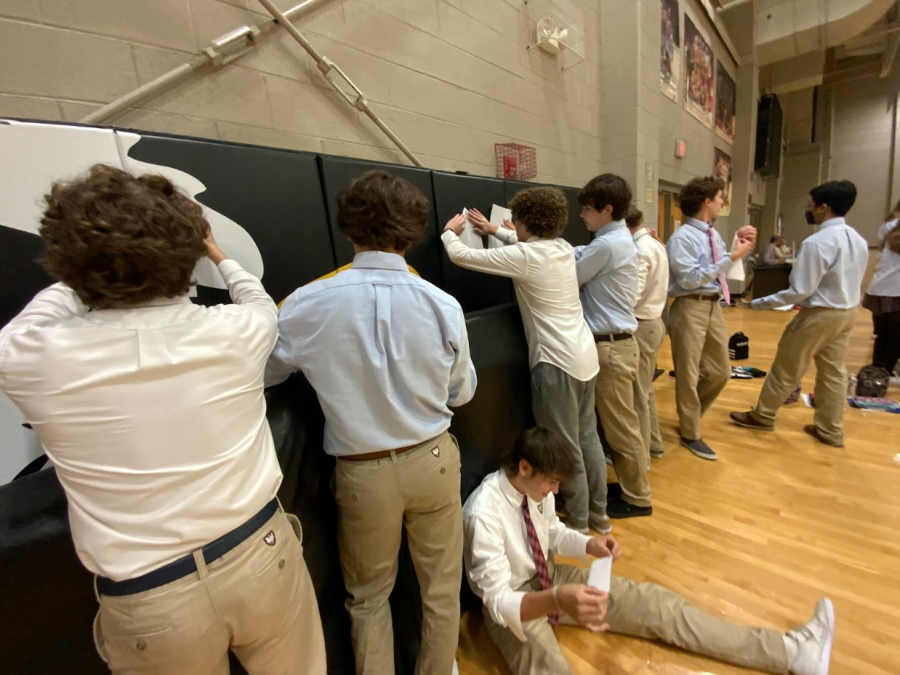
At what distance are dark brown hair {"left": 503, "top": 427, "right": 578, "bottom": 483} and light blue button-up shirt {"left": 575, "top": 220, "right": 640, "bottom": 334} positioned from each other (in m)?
0.78

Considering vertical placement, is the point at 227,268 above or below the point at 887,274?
above

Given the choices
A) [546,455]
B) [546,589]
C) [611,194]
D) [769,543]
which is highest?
→ [611,194]

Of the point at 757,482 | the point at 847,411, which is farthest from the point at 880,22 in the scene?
the point at 757,482

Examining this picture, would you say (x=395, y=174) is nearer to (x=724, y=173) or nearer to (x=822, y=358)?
(x=822, y=358)

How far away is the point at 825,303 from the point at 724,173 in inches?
222

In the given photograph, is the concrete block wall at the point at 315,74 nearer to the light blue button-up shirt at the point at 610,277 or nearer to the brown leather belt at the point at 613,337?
the light blue button-up shirt at the point at 610,277

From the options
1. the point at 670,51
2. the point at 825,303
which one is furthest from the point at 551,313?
the point at 670,51

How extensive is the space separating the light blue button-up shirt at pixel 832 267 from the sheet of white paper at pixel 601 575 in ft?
6.78

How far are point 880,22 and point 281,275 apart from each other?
1112 centimetres

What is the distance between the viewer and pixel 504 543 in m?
1.29

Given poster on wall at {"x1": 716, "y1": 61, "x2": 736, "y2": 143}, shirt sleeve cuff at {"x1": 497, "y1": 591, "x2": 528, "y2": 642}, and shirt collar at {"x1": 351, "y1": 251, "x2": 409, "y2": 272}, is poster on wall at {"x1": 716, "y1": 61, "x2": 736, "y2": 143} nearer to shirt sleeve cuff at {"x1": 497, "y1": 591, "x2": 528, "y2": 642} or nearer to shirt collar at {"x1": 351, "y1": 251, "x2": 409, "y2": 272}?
shirt collar at {"x1": 351, "y1": 251, "x2": 409, "y2": 272}

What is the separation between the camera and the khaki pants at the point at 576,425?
1654 mm

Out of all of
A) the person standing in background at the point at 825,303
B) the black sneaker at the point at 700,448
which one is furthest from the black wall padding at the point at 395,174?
the person standing in background at the point at 825,303

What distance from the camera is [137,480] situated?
0.60 m
